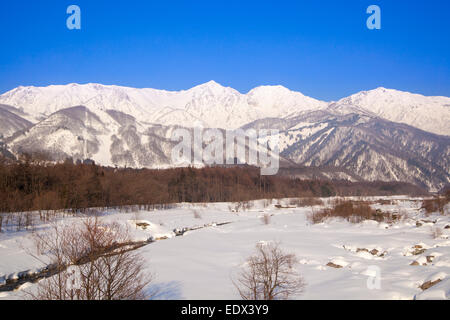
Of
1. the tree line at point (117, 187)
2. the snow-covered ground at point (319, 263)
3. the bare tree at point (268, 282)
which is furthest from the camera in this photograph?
the tree line at point (117, 187)

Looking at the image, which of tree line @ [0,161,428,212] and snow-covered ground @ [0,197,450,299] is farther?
tree line @ [0,161,428,212]

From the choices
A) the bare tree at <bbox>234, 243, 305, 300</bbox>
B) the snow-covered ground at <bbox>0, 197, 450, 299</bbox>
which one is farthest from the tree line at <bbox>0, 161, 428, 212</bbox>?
the bare tree at <bbox>234, 243, 305, 300</bbox>

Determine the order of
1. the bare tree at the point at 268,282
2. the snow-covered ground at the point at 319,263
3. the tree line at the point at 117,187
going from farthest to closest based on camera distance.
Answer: the tree line at the point at 117,187, the snow-covered ground at the point at 319,263, the bare tree at the point at 268,282

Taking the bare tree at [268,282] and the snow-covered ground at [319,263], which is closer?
the bare tree at [268,282]

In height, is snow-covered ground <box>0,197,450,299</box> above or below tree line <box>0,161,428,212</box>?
below

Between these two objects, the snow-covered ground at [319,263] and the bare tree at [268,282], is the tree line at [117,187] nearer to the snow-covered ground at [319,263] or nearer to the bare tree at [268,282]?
the snow-covered ground at [319,263]

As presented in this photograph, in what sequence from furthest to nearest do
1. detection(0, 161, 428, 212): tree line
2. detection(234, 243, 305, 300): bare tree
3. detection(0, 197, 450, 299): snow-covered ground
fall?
detection(0, 161, 428, 212): tree line < detection(0, 197, 450, 299): snow-covered ground < detection(234, 243, 305, 300): bare tree

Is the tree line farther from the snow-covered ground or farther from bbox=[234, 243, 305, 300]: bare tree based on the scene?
bbox=[234, 243, 305, 300]: bare tree

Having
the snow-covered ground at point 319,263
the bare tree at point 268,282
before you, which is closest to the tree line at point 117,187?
the snow-covered ground at point 319,263

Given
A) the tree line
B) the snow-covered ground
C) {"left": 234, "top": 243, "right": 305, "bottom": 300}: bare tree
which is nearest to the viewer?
{"left": 234, "top": 243, "right": 305, "bottom": 300}: bare tree

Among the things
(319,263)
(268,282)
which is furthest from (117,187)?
(268,282)

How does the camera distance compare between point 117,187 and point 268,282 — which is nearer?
point 268,282

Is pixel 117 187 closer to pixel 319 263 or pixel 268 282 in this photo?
pixel 319 263
